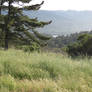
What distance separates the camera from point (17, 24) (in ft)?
70.5

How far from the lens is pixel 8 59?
210 inches

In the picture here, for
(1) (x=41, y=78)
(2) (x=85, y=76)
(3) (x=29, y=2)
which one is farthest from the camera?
(3) (x=29, y=2)

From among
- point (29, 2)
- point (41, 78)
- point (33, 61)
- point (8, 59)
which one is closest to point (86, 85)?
point (41, 78)

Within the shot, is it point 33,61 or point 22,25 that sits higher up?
point 33,61

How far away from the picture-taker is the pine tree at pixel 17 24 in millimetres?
20031

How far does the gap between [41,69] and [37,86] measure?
1044mm

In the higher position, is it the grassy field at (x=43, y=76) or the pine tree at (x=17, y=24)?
the grassy field at (x=43, y=76)

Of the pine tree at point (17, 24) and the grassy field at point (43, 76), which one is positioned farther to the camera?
the pine tree at point (17, 24)

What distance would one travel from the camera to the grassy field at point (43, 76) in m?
3.85

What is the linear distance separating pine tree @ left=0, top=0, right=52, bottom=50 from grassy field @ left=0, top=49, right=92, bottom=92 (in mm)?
14258

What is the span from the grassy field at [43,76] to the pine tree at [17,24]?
14258mm

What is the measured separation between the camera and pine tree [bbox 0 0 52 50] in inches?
789

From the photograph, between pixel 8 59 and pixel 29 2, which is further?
pixel 29 2

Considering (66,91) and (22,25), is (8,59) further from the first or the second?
(22,25)
